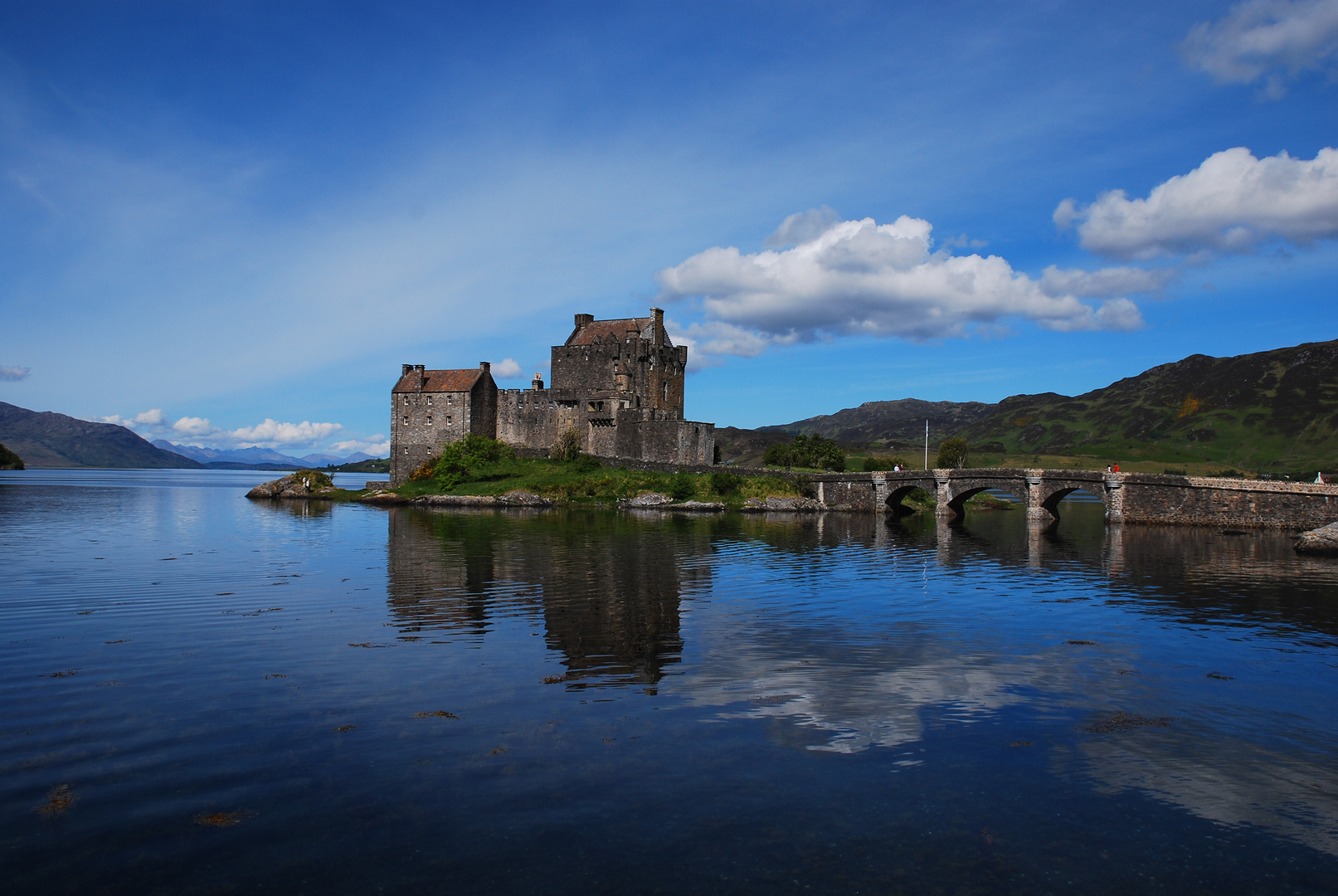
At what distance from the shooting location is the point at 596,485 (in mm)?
77562

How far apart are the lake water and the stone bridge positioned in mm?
35073

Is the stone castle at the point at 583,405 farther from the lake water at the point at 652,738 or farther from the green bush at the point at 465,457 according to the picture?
the lake water at the point at 652,738

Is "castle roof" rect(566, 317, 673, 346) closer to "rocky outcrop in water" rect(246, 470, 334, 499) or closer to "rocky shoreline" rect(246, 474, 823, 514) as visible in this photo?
"rocky shoreline" rect(246, 474, 823, 514)

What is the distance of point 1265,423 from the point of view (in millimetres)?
199250

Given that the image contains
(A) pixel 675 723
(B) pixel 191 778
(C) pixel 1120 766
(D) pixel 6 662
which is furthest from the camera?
(D) pixel 6 662

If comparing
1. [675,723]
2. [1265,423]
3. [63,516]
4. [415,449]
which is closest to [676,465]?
[415,449]

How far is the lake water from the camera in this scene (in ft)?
Answer: 27.5

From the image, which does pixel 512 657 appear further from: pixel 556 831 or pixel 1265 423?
pixel 1265 423

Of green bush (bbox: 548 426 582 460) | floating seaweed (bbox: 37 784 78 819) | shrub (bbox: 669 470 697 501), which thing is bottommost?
floating seaweed (bbox: 37 784 78 819)

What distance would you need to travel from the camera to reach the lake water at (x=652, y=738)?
838cm

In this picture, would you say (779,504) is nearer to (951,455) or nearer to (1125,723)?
(951,455)

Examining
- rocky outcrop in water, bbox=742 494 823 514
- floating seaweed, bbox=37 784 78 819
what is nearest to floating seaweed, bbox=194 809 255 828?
floating seaweed, bbox=37 784 78 819

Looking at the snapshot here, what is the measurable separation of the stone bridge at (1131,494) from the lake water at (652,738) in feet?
115

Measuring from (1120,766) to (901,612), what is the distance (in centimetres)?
1201
